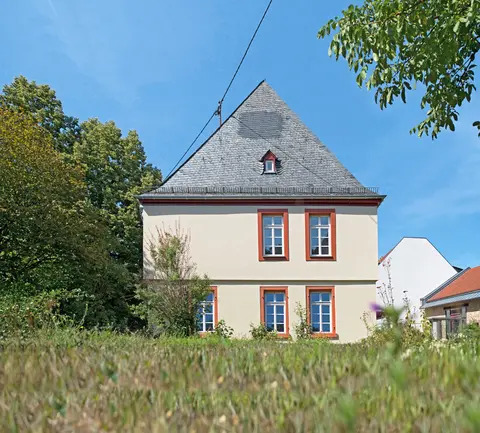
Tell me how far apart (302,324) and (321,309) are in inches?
Result: 46.4

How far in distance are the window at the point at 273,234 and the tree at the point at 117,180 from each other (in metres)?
10.4

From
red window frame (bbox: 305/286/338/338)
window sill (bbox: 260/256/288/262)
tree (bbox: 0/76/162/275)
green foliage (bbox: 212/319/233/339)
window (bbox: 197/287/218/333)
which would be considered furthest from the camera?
tree (bbox: 0/76/162/275)

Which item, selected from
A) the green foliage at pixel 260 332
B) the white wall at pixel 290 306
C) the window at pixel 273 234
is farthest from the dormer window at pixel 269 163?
the green foliage at pixel 260 332

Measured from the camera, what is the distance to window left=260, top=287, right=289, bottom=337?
18.2 meters

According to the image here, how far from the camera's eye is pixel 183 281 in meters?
15.7

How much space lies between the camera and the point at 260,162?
1967 cm

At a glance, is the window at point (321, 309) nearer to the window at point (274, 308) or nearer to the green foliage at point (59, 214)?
the window at point (274, 308)

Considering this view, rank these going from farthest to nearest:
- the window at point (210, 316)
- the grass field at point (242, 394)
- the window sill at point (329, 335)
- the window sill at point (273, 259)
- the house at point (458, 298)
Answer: the house at point (458, 298), the window sill at point (273, 259), the window sill at point (329, 335), the window at point (210, 316), the grass field at point (242, 394)

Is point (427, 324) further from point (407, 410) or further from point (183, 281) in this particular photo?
point (407, 410)

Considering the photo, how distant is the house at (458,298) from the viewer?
23922 mm

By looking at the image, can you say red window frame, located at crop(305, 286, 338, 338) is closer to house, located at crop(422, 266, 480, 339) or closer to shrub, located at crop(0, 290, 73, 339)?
house, located at crop(422, 266, 480, 339)

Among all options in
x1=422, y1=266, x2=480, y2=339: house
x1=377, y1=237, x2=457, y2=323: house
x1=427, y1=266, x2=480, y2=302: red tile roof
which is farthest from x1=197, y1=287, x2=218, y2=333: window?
x1=377, y1=237, x2=457, y2=323: house

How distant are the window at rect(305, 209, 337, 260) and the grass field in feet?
53.7

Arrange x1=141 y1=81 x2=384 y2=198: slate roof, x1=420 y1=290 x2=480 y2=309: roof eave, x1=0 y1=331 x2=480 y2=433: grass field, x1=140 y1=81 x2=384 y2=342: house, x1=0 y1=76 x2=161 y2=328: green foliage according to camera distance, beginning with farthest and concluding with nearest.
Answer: x1=420 y1=290 x2=480 y2=309: roof eave
x1=0 y1=76 x2=161 y2=328: green foliage
x1=141 y1=81 x2=384 y2=198: slate roof
x1=140 y1=81 x2=384 y2=342: house
x1=0 y1=331 x2=480 y2=433: grass field
